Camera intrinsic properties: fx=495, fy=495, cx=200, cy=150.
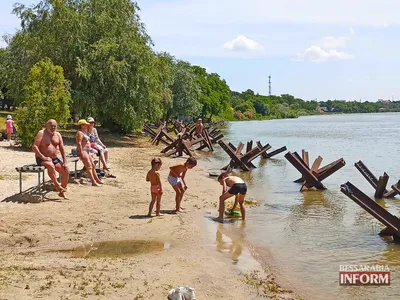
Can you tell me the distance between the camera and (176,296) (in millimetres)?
5242

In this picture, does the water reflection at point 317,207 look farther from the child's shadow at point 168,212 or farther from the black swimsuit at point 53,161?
the black swimsuit at point 53,161

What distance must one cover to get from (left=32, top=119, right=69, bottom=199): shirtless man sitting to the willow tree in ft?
52.1

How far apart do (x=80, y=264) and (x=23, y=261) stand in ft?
2.55

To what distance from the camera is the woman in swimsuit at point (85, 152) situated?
1256 centimetres

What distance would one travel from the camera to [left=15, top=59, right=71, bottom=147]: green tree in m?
20.2

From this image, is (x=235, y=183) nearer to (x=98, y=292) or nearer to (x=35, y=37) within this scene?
(x=98, y=292)

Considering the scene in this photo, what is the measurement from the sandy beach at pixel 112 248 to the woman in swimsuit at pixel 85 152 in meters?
0.37

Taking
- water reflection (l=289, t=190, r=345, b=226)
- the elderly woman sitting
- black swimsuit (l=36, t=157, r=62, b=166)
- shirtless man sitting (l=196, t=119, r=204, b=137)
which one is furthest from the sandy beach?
shirtless man sitting (l=196, t=119, r=204, b=137)

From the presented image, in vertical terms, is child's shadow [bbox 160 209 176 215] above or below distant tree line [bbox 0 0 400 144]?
below

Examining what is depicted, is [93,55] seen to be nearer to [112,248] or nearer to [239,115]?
[112,248]

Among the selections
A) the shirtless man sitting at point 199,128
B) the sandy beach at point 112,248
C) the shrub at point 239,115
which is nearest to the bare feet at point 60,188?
the sandy beach at point 112,248

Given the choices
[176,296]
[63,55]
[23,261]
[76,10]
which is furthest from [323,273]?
[76,10]

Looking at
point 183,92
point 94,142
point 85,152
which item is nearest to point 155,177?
point 85,152

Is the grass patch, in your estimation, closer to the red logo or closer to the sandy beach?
the sandy beach
